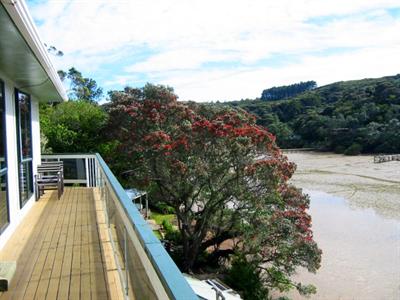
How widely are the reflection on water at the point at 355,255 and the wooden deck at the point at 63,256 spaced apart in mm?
8055

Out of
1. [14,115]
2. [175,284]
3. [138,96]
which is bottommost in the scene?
[175,284]

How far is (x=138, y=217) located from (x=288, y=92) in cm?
11568

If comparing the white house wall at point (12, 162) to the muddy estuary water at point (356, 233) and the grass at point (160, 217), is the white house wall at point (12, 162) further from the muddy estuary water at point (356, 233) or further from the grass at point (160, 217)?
the grass at point (160, 217)

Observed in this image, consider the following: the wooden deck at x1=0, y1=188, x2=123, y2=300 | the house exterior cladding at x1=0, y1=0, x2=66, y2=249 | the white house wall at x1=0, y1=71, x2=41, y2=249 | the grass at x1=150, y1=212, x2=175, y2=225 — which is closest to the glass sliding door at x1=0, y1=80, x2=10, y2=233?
the house exterior cladding at x1=0, y1=0, x2=66, y2=249

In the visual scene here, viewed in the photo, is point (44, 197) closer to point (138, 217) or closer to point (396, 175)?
point (138, 217)

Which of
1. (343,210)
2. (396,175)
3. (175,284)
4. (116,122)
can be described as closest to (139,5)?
(116,122)

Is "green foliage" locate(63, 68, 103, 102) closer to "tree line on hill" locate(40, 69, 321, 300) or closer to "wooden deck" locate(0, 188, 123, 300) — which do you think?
"tree line on hill" locate(40, 69, 321, 300)

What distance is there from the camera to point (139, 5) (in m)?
9.89

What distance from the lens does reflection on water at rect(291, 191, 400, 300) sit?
1171 cm

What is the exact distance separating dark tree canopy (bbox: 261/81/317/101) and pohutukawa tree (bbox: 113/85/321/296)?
102m

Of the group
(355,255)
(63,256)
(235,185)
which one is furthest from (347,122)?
(63,256)

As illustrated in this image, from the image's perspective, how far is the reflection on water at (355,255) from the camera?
11711 millimetres

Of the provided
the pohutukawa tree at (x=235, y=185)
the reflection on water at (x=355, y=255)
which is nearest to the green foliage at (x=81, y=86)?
the reflection on water at (x=355, y=255)

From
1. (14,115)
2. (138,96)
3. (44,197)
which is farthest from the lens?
(138,96)
